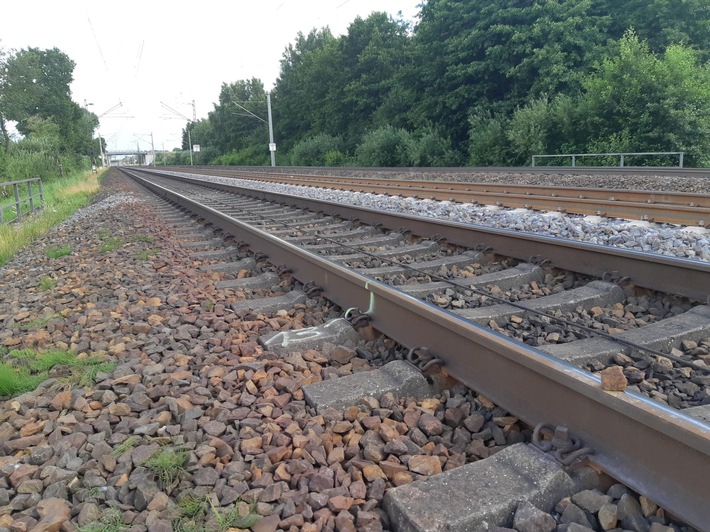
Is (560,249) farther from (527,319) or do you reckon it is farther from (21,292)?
(21,292)

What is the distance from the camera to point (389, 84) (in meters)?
41.5

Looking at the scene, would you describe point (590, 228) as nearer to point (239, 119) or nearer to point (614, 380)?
point (614, 380)

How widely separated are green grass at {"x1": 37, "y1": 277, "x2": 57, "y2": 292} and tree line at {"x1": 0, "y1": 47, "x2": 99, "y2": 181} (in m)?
15.0

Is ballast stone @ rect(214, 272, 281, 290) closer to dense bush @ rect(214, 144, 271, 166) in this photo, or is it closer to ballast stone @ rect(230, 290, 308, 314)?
ballast stone @ rect(230, 290, 308, 314)

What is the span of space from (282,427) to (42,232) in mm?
10288

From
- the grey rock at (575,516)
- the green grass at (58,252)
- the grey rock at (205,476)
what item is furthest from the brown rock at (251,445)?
the green grass at (58,252)

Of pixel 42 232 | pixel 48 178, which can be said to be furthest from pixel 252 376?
pixel 48 178

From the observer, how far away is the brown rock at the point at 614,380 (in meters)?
1.97

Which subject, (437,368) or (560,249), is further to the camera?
(560,249)

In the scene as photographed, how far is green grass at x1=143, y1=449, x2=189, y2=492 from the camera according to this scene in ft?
7.00

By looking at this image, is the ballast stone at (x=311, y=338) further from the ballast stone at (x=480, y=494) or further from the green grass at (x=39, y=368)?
the ballast stone at (x=480, y=494)

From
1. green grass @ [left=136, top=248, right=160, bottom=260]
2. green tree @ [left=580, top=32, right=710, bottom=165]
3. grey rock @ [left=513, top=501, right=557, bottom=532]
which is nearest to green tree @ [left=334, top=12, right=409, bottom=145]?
green tree @ [left=580, top=32, right=710, bottom=165]

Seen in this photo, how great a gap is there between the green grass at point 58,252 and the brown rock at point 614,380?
7601 mm

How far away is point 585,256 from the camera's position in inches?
177
